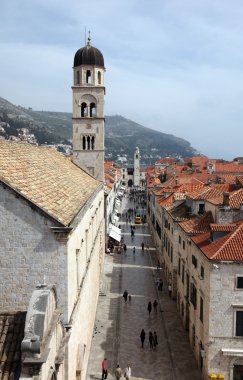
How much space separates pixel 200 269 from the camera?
86.3ft

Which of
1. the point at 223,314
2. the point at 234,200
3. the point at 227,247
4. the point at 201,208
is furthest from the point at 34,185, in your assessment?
the point at 201,208

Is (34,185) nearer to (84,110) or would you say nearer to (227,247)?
(227,247)

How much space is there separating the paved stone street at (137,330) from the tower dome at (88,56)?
22.0 m

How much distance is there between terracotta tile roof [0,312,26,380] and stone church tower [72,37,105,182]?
1321 inches

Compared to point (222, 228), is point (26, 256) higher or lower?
higher

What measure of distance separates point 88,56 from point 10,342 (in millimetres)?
36161

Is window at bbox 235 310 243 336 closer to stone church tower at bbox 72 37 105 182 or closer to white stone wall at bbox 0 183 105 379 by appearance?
white stone wall at bbox 0 183 105 379

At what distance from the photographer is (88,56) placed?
143 feet

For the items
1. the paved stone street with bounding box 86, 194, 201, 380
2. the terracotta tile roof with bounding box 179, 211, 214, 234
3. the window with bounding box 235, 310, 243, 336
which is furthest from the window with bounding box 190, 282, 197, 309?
the window with bounding box 235, 310, 243, 336

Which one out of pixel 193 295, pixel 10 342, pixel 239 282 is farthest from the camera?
pixel 193 295

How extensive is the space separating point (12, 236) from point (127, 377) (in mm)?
13461

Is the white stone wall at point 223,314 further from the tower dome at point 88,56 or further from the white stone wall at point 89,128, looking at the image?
the tower dome at point 88,56

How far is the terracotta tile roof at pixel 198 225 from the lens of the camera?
1218 inches

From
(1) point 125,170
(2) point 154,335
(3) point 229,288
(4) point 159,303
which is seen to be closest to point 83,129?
(4) point 159,303
